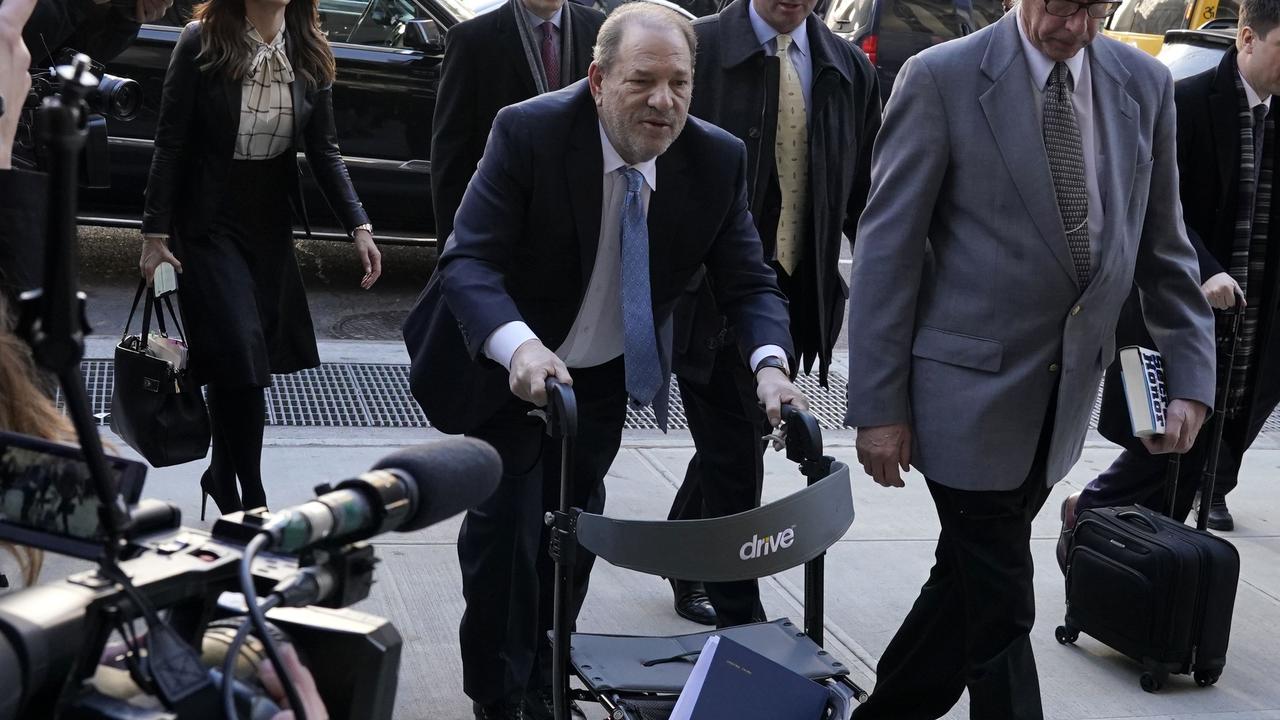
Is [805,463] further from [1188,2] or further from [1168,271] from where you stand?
[1188,2]

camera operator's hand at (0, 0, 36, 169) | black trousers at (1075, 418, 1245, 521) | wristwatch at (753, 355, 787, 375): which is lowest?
black trousers at (1075, 418, 1245, 521)

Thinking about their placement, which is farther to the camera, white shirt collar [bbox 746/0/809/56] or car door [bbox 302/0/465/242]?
car door [bbox 302/0/465/242]

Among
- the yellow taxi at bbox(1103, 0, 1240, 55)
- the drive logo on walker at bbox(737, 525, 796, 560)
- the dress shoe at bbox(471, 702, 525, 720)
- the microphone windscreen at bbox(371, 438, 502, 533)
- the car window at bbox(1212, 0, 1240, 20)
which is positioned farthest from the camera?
the car window at bbox(1212, 0, 1240, 20)

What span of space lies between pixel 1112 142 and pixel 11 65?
2247 millimetres

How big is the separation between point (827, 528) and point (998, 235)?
2.99 ft

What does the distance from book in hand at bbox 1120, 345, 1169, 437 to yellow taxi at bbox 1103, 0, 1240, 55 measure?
33.7 feet

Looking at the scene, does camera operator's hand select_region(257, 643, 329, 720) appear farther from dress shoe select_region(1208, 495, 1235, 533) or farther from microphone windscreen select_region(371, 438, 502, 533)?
dress shoe select_region(1208, 495, 1235, 533)

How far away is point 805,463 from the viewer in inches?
113

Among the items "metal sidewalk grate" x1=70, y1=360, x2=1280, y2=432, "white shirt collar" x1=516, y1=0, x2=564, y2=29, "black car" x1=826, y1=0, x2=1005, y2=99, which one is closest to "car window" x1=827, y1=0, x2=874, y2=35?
"black car" x1=826, y1=0, x2=1005, y2=99

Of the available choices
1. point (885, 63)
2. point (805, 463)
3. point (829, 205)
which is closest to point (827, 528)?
point (805, 463)

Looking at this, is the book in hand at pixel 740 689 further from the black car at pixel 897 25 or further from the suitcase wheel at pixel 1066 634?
the black car at pixel 897 25

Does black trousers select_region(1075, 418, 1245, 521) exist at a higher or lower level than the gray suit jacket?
lower

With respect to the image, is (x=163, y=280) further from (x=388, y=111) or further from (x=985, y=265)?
(x=388, y=111)

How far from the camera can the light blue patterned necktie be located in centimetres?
329
